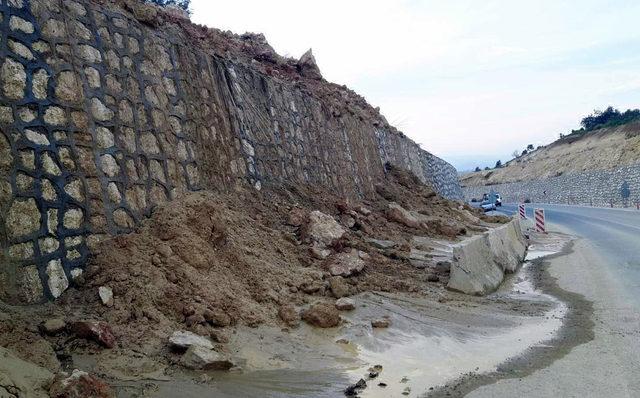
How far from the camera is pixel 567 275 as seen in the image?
11.2 metres

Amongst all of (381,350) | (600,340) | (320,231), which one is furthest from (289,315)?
(600,340)

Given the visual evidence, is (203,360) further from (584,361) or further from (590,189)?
(590,189)

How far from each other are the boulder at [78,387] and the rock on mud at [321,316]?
2.73 metres

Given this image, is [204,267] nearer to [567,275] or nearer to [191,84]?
[191,84]

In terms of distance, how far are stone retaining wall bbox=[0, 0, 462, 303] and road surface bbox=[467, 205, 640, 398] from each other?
4.03 meters

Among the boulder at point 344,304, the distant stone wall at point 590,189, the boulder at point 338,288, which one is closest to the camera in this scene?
the boulder at point 344,304

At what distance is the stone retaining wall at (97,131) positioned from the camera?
5004mm

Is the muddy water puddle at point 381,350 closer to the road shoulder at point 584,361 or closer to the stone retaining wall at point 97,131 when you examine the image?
the road shoulder at point 584,361

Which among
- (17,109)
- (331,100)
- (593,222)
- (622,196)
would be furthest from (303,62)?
(622,196)

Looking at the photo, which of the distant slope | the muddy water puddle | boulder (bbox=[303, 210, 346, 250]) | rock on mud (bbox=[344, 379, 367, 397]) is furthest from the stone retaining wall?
the distant slope

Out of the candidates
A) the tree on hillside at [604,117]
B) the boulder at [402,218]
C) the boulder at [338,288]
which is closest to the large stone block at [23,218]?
the boulder at [338,288]

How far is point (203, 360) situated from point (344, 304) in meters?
2.57

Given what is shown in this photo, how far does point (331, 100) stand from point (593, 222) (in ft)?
49.6

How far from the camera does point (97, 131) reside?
19.9ft
